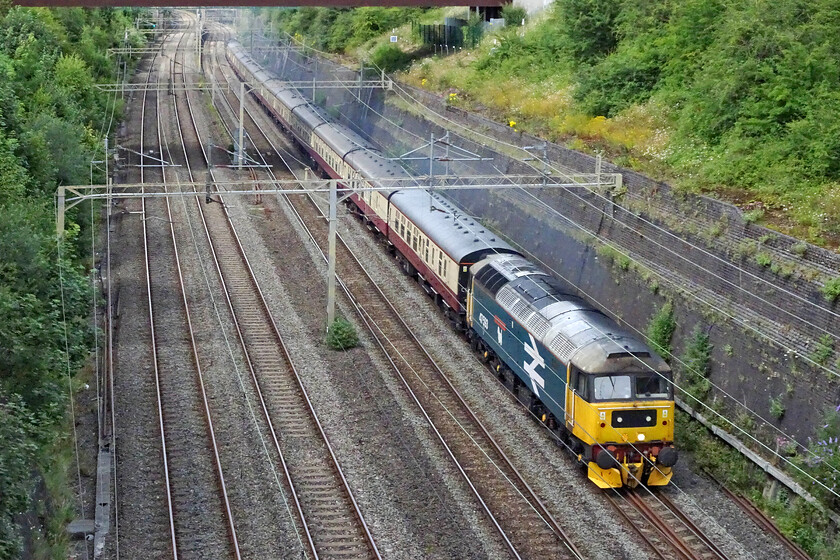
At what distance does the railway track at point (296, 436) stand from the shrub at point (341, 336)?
1.25 m

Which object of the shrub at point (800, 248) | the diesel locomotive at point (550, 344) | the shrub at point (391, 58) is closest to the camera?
the diesel locomotive at point (550, 344)

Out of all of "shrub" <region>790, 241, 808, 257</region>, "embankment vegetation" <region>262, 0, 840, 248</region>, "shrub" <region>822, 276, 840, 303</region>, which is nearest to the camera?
"shrub" <region>822, 276, 840, 303</region>

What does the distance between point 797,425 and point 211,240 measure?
23018 millimetres

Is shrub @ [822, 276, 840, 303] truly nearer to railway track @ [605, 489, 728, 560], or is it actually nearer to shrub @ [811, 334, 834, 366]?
shrub @ [811, 334, 834, 366]

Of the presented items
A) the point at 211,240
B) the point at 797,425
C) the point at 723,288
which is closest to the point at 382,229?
the point at 211,240

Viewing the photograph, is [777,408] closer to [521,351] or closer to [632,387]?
[632,387]

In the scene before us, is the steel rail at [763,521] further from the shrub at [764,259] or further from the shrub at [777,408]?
the shrub at [764,259]

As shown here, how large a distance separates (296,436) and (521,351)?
5111 millimetres

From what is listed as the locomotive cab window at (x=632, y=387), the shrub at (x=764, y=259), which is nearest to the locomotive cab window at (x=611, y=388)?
the locomotive cab window at (x=632, y=387)

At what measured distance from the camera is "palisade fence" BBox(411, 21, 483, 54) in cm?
5550

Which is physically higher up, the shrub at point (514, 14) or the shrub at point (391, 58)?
the shrub at point (514, 14)

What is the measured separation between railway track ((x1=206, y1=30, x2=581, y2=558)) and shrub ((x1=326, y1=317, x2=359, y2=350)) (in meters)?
0.80

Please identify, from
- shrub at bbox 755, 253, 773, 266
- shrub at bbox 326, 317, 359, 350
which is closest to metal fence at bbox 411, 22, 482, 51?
shrub at bbox 326, 317, 359, 350

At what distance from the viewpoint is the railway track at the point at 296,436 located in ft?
53.5
